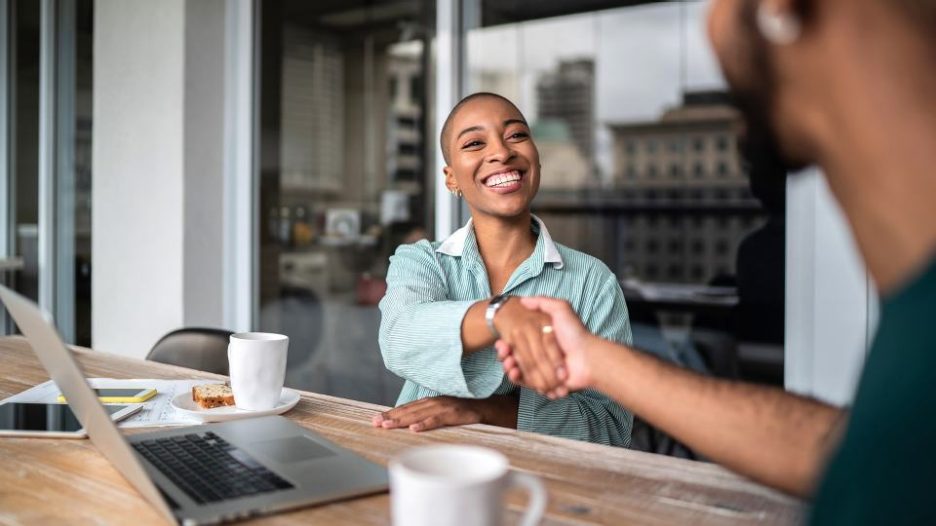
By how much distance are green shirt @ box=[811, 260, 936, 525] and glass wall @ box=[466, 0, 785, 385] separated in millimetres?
4873

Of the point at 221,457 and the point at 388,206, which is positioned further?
the point at 388,206

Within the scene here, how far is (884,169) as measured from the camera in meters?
0.52

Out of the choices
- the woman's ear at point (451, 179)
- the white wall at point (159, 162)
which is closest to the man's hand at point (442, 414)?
the woman's ear at point (451, 179)

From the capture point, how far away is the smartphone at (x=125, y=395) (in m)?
1.44

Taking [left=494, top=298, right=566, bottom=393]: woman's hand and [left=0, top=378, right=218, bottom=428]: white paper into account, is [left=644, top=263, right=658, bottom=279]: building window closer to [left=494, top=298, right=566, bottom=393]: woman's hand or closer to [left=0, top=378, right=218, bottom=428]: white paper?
[left=0, top=378, right=218, bottom=428]: white paper

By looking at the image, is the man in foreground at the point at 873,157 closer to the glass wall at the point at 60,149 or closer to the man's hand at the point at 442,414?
the man's hand at the point at 442,414

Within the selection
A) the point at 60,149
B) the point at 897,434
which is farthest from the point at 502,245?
the point at 60,149

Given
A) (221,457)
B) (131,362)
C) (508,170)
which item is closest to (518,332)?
(221,457)

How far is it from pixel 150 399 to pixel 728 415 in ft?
3.36

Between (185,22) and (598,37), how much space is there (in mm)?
4861

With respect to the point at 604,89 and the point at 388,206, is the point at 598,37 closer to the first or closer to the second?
the point at 604,89

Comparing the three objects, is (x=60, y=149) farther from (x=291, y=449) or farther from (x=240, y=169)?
(x=291, y=449)

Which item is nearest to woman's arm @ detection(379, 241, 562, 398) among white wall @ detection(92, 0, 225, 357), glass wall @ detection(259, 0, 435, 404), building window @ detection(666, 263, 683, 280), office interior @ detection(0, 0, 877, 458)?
office interior @ detection(0, 0, 877, 458)

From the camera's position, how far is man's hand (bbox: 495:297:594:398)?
3.80 ft
